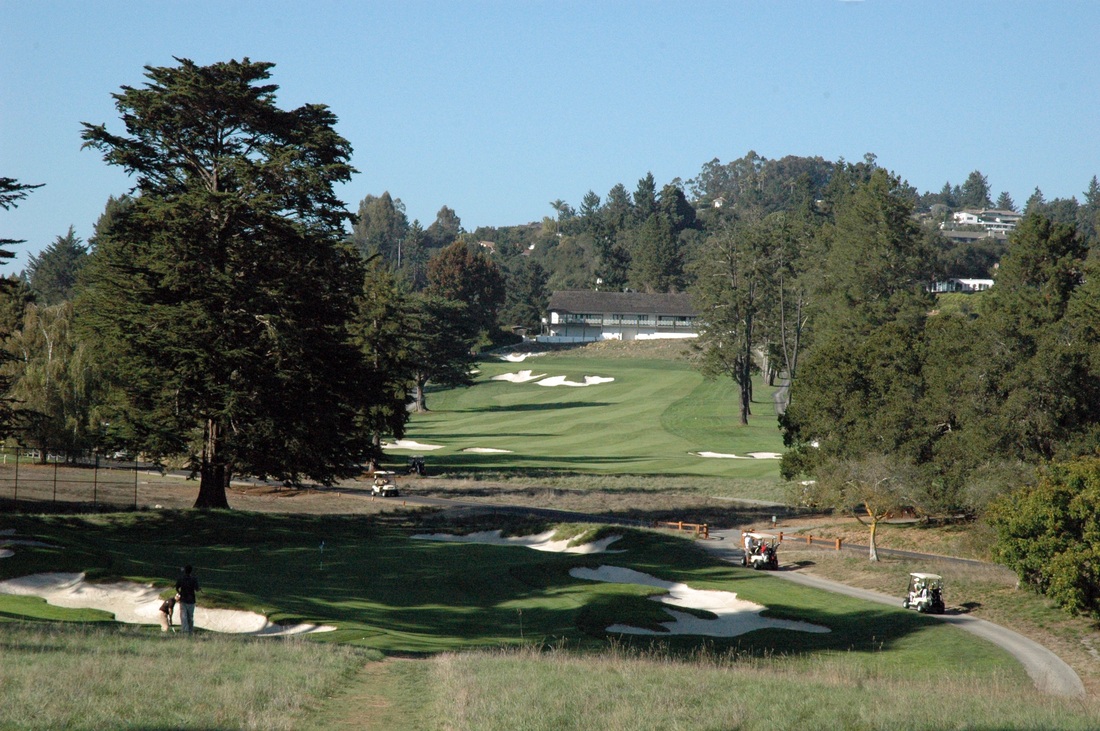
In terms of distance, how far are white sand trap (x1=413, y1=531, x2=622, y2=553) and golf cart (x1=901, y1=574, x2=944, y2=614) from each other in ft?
46.3

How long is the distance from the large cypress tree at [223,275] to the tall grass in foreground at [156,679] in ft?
74.4

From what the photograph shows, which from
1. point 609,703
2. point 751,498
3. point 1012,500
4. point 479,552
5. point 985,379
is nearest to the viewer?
point 609,703

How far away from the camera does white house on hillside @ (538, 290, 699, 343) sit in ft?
550

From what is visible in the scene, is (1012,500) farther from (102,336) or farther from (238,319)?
(102,336)

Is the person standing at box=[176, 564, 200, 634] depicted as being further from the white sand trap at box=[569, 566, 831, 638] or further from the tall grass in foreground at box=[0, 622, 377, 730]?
the white sand trap at box=[569, 566, 831, 638]

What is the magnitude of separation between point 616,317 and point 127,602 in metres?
146

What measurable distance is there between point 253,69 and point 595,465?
40025mm

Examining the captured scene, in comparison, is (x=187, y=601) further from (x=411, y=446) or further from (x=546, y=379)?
(x=546, y=379)

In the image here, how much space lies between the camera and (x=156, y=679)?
14.9m

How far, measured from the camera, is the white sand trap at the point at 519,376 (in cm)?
13275

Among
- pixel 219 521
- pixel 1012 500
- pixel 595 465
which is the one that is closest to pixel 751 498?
pixel 595 465

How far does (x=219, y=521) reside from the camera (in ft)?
141

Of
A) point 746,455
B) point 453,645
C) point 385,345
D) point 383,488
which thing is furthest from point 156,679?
point 746,455

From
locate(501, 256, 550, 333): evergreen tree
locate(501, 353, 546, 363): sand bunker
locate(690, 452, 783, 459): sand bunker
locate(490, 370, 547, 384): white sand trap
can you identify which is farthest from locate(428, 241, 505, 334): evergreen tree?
locate(690, 452, 783, 459): sand bunker
